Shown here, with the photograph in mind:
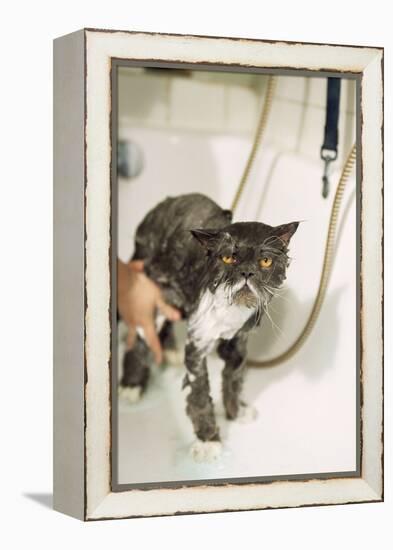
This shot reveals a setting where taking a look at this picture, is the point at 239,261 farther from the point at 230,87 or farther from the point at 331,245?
the point at 230,87

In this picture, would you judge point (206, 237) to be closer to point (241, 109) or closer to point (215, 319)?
point (215, 319)

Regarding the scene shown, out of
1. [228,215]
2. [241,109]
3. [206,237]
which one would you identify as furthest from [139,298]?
[241,109]

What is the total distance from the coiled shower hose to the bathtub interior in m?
0.01

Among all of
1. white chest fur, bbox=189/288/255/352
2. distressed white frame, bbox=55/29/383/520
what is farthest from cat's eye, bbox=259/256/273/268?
distressed white frame, bbox=55/29/383/520

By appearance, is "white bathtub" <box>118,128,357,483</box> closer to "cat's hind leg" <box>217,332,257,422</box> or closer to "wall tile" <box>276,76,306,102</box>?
"cat's hind leg" <box>217,332,257,422</box>

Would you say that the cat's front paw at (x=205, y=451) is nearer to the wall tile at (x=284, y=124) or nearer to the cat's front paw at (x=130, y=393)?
the cat's front paw at (x=130, y=393)

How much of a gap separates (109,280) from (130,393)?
2.30 feet

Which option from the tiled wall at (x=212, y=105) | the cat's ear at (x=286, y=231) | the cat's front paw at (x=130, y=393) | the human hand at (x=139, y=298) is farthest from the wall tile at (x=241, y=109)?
the cat's front paw at (x=130, y=393)

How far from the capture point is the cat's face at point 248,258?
8.07ft

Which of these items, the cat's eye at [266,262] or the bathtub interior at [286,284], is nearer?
the cat's eye at [266,262]

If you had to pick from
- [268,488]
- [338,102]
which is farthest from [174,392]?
[338,102]

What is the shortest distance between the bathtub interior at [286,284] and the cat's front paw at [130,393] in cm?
2

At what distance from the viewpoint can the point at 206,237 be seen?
2.50 metres

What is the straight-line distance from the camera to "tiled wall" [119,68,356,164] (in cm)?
294
